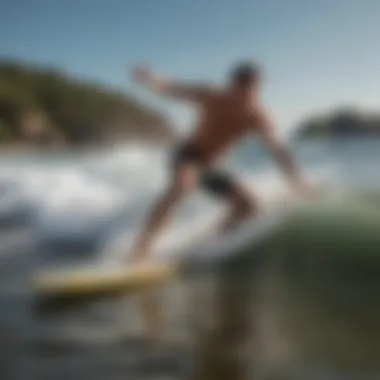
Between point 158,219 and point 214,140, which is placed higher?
point 214,140

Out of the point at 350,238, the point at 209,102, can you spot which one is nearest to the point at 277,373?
the point at 350,238

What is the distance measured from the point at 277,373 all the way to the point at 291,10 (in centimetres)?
92

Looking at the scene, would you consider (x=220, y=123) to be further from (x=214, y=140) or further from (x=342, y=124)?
(x=342, y=124)

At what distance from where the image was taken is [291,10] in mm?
1918

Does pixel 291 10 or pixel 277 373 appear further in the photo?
pixel 291 10

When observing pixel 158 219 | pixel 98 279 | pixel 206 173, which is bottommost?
pixel 98 279

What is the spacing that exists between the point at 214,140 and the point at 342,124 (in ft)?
→ 1.07

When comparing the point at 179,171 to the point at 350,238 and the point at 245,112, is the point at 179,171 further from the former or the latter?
the point at 350,238

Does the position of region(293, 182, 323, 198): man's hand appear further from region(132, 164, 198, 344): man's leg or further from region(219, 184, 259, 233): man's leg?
region(132, 164, 198, 344): man's leg

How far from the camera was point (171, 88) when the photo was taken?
6.22 feet

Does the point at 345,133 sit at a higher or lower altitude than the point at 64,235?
higher

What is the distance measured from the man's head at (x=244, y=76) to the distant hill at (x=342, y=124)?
0.17 meters

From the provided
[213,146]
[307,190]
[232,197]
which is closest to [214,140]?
[213,146]

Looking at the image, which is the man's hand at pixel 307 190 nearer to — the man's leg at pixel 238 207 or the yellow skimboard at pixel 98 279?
the man's leg at pixel 238 207
